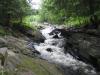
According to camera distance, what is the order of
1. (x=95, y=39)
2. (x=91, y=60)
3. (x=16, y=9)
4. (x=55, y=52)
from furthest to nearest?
(x=16, y=9) < (x=55, y=52) < (x=95, y=39) < (x=91, y=60)

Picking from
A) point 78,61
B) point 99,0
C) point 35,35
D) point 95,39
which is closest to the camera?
point 78,61

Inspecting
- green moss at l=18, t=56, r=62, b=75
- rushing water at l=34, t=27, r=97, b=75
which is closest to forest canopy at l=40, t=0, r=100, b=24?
rushing water at l=34, t=27, r=97, b=75

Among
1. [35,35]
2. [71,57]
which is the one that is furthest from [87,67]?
[35,35]

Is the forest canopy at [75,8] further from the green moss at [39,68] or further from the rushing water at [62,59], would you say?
the green moss at [39,68]

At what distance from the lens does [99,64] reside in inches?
663

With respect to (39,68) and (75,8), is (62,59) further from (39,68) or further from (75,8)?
(75,8)

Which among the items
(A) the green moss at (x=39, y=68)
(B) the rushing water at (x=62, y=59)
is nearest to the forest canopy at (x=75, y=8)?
(B) the rushing water at (x=62, y=59)

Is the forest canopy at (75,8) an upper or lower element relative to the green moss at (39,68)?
upper

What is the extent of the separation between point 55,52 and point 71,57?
258 centimetres

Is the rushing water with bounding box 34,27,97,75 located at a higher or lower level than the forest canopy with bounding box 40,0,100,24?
lower

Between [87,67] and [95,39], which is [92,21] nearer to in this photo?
[95,39]

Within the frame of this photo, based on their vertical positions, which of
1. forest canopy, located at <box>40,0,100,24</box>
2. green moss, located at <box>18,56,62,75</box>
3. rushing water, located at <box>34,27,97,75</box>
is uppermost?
forest canopy, located at <box>40,0,100,24</box>

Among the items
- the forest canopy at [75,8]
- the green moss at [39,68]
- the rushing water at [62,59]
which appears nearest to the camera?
the green moss at [39,68]

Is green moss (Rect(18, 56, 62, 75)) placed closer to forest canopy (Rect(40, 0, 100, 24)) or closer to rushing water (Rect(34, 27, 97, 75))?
rushing water (Rect(34, 27, 97, 75))
